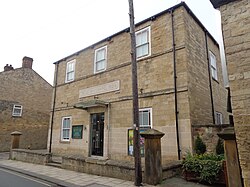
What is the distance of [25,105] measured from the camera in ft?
67.4

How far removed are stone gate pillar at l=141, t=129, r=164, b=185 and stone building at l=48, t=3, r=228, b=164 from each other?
1.91 m

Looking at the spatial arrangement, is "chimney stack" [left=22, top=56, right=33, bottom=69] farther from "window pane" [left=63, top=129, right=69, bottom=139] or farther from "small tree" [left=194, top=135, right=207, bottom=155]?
"small tree" [left=194, top=135, right=207, bottom=155]

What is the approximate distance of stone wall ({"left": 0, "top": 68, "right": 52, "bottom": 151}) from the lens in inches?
737

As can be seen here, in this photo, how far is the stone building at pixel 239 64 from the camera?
3576mm

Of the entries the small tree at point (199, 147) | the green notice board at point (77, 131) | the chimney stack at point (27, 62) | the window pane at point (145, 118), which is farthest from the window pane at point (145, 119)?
the chimney stack at point (27, 62)

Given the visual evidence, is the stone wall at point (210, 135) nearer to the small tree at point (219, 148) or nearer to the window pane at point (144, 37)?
the small tree at point (219, 148)

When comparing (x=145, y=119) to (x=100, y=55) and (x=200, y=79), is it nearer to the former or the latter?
(x=200, y=79)

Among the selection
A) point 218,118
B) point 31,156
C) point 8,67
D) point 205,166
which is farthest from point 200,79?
point 8,67

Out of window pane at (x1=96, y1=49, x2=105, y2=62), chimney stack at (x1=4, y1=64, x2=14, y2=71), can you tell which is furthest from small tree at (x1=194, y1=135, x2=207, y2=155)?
chimney stack at (x1=4, y1=64, x2=14, y2=71)

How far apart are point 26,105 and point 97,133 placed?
12.9m

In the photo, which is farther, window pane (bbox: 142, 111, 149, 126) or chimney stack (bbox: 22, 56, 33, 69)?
chimney stack (bbox: 22, 56, 33, 69)

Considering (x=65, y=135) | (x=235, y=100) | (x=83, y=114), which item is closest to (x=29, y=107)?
(x=65, y=135)

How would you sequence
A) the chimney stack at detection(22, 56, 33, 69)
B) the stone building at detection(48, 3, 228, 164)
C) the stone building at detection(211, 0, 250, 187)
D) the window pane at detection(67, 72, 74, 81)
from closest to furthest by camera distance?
the stone building at detection(211, 0, 250, 187)
the stone building at detection(48, 3, 228, 164)
the window pane at detection(67, 72, 74, 81)
the chimney stack at detection(22, 56, 33, 69)

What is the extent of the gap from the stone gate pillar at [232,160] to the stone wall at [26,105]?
19089 mm
